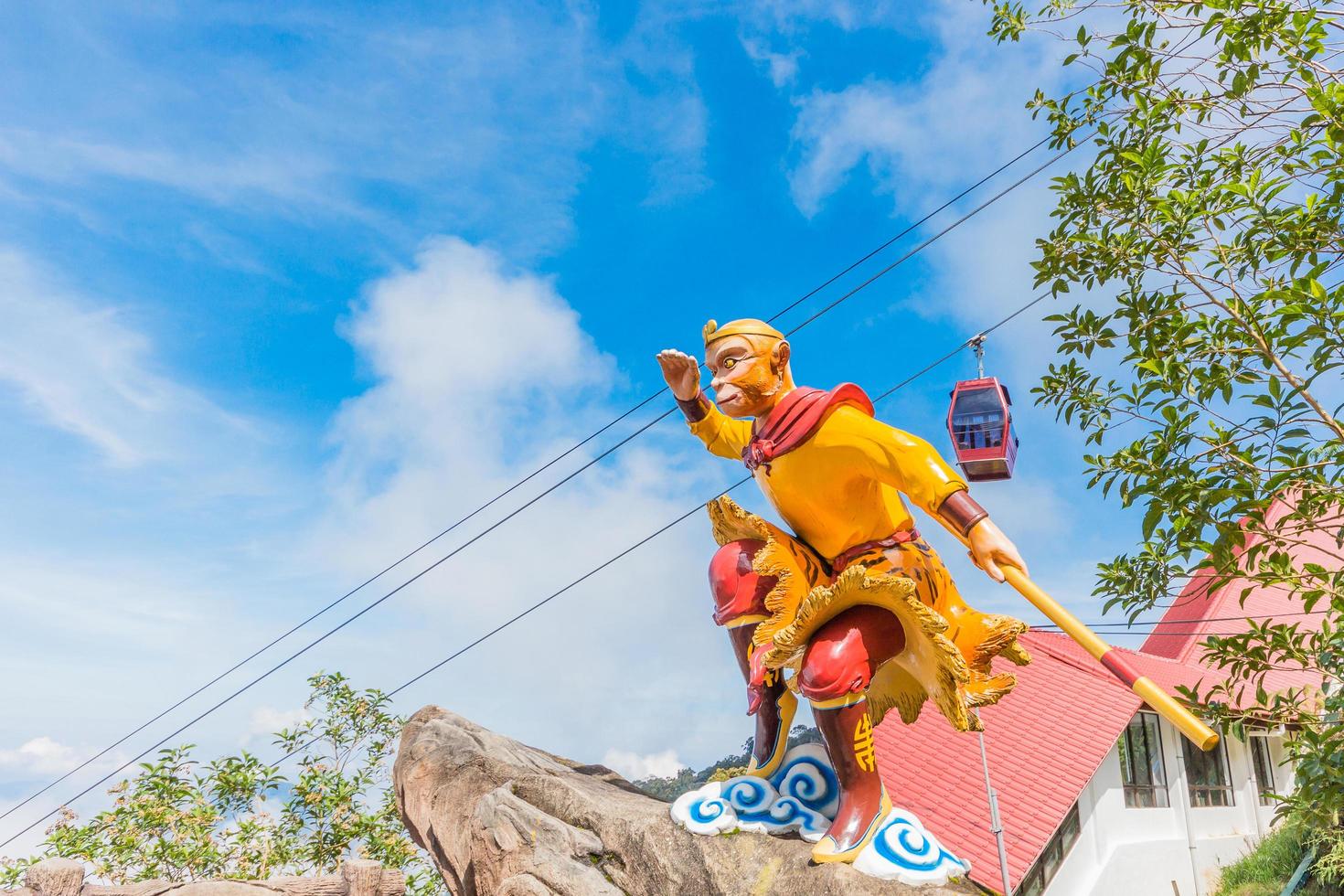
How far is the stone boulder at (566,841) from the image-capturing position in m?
3.64

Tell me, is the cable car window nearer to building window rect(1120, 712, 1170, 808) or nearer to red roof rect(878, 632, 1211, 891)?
red roof rect(878, 632, 1211, 891)

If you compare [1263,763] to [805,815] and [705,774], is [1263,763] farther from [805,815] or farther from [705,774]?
[805,815]

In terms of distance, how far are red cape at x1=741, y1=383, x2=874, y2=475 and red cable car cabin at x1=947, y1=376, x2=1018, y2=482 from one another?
8.68 feet

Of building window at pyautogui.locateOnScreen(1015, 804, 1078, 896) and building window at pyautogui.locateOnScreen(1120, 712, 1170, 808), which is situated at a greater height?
building window at pyautogui.locateOnScreen(1120, 712, 1170, 808)

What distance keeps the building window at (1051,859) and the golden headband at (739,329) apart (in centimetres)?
670

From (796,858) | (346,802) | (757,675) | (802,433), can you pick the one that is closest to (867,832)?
(796,858)

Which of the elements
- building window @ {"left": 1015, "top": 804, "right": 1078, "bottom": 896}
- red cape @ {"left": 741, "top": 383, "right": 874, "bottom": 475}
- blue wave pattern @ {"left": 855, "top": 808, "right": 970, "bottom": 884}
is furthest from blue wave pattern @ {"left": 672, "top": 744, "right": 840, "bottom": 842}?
building window @ {"left": 1015, "top": 804, "right": 1078, "bottom": 896}

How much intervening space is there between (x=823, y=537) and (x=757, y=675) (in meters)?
0.64

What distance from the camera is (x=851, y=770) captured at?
11.8ft

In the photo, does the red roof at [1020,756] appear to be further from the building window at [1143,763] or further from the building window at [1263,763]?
the building window at [1263,763]

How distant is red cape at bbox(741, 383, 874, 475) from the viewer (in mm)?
3822

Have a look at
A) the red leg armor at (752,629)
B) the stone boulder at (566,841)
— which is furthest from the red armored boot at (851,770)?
the red leg armor at (752,629)

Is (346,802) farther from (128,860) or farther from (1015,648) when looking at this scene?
(1015,648)

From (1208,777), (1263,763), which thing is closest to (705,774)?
(1208,777)
